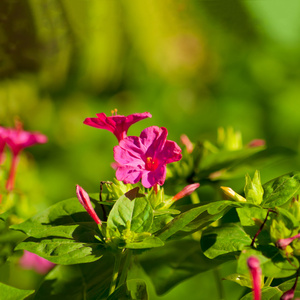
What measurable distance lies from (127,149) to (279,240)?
0.25 m

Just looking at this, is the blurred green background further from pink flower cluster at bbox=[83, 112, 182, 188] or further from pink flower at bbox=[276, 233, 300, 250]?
pink flower at bbox=[276, 233, 300, 250]

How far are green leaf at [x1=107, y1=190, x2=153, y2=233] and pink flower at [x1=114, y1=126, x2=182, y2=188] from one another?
3 cm

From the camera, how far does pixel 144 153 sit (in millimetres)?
719

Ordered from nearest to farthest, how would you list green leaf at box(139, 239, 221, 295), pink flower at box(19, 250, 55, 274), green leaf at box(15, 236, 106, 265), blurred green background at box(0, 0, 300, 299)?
green leaf at box(15, 236, 106, 265) < green leaf at box(139, 239, 221, 295) < pink flower at box(19, 250, 55, 274) < blurred green background at box(0, 0, 300, 299)

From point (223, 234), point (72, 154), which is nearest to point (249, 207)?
point (223, 234)

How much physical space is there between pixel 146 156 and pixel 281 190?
198mm

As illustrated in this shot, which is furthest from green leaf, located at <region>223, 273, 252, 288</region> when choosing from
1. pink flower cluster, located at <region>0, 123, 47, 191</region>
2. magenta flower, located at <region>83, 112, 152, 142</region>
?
pink flower cluster, located at <region>0, 123, 47, 191</region>

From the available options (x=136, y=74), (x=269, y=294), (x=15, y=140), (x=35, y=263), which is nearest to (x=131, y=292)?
(x=269, y=294)

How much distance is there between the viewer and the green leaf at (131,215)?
638 millimetres

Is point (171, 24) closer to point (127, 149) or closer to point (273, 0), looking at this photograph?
point (273, 0)

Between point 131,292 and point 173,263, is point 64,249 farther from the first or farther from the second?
point 173,263

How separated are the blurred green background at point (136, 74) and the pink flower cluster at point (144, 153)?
1.47 m

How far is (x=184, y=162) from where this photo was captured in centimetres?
95

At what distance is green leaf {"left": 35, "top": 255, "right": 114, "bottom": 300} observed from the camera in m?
0.77
